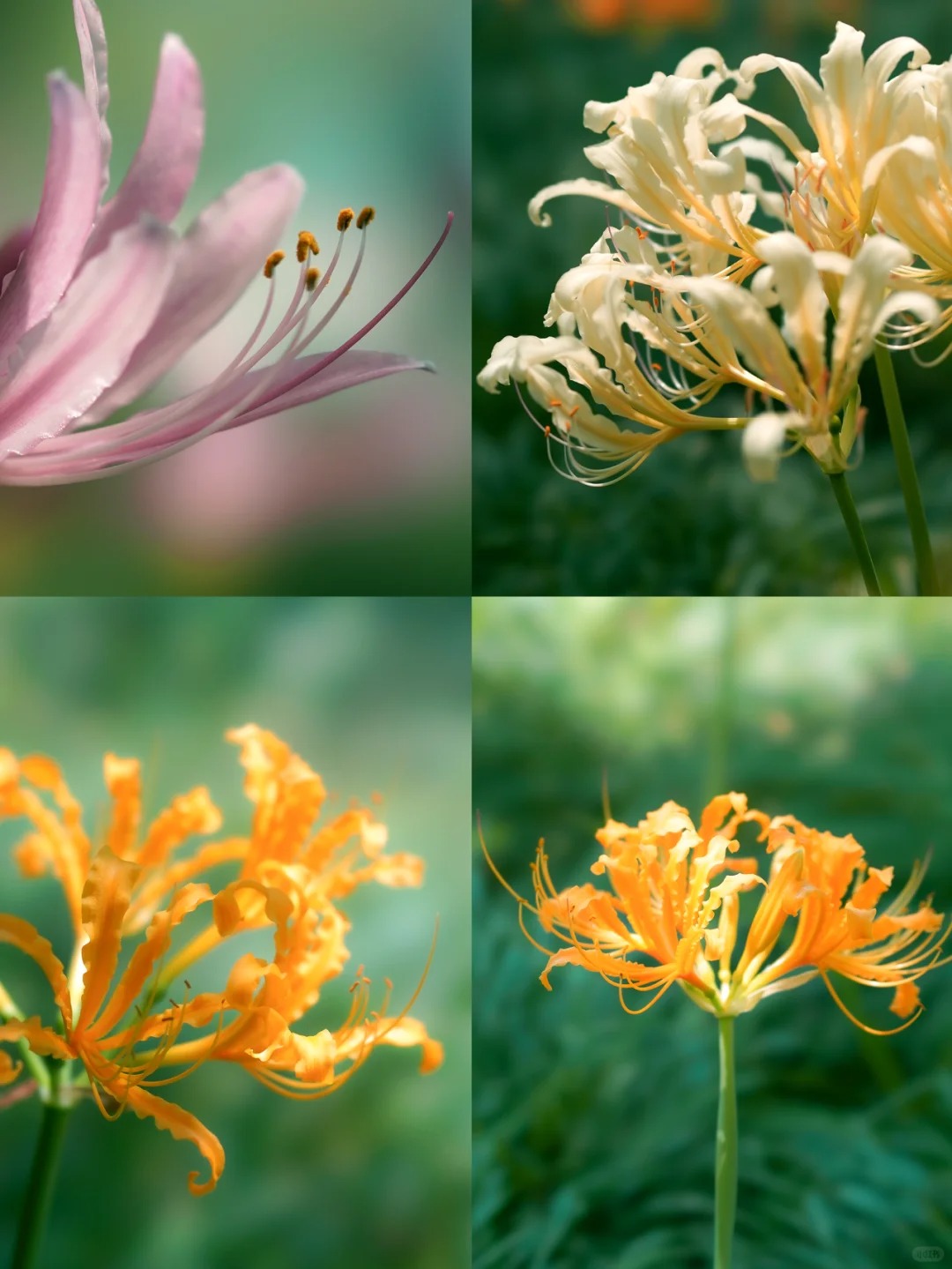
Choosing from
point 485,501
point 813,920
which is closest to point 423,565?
point 485,501

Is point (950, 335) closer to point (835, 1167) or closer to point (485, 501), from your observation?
point (485, 501)

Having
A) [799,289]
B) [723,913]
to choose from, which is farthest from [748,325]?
[723,913]

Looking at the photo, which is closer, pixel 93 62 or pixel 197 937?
pixel 93 62

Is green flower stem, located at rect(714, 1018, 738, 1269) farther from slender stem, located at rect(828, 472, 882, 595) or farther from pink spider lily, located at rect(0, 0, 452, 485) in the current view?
pink spider lily, located at rect(0, 0, 452, 485)

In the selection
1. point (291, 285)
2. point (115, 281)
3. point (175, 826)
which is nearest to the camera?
point (115, 281)

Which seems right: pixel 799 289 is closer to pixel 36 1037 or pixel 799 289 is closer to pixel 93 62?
pixel 93 62

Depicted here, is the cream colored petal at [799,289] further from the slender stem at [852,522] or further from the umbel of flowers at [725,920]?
the umbel of flowers at [725,920]

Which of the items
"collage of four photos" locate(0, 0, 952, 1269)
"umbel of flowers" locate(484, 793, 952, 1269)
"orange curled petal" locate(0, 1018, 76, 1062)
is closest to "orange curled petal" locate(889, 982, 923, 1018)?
"umbel of flowers" locate(484, 793, 952, 1269)

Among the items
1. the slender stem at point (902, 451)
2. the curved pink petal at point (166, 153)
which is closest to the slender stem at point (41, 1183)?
the curved pink petal at point (166, 153)
